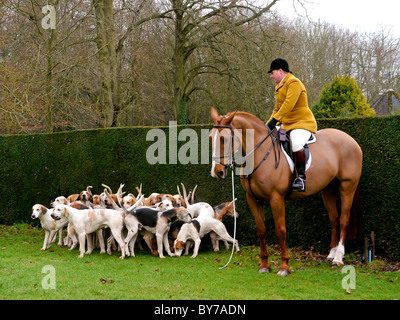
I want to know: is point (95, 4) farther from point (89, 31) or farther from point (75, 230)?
point (75, 230)

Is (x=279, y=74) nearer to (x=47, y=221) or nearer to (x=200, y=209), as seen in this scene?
(x=200, y=209)

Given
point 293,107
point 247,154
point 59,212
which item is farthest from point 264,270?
point 59,212

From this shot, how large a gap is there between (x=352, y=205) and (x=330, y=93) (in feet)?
34.6

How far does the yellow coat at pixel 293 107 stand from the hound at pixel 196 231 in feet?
8.41

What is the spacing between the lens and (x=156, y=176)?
9.88m

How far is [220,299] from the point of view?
202 inches

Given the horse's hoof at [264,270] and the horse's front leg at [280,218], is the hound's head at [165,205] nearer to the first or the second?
the horse's hoof at [264,270]

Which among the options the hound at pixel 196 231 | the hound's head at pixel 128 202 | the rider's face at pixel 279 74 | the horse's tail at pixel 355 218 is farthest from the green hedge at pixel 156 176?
the rider's face at pixel 279 74

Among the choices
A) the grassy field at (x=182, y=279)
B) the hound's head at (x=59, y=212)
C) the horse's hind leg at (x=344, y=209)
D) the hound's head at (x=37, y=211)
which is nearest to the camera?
the grassy field at (x=182, y=279)

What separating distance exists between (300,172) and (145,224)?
3.20m

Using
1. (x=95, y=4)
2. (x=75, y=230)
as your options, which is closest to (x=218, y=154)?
(x=75, y=230)

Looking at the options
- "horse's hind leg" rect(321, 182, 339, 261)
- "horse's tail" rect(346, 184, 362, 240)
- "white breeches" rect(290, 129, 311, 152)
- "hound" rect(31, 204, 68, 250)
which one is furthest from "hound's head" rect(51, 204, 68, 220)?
"horse's tail" rect(346, 184, 362, 240)

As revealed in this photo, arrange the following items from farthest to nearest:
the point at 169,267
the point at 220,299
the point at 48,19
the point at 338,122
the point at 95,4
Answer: the point at 95,4 → the point at 48,19 → the point at 338,122 → the point at 169,267 → the point at 220,299

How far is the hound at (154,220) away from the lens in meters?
7.64
